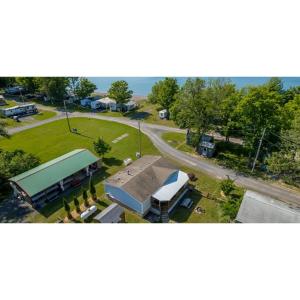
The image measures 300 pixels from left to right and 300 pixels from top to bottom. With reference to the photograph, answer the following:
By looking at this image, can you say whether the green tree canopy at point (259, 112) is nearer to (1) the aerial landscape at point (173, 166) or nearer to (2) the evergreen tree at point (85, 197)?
(1) the aerial landscape at point (173, 166)

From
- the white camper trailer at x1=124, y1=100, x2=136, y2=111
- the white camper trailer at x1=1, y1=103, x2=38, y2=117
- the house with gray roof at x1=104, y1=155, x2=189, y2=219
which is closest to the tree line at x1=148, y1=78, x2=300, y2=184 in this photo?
the house with gray roof at x1=104, y1=155, x2=189, y2=219

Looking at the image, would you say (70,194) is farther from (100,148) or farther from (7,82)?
(7,82)

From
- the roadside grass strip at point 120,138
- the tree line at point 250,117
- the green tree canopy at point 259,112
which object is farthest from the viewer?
the roadside grass strip at point 120,138

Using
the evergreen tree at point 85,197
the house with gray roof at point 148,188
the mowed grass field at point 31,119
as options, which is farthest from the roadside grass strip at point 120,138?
the mowed grass field at point 31,119

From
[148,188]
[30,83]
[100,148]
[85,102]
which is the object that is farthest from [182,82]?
[148,188]

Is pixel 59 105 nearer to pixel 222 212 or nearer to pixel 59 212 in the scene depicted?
pixel 59 212

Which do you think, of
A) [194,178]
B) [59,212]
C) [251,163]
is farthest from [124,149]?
[251,163]

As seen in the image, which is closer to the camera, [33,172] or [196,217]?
[196,217]
